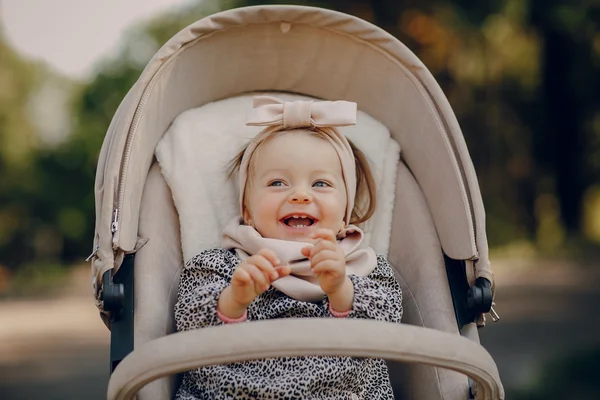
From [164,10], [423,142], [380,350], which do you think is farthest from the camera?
[164,10]

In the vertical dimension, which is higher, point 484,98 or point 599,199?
point 484,98

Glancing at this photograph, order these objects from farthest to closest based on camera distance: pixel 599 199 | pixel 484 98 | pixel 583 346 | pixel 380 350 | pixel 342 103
A: 1. pixel 599 199
2. pixel 484 98
3. pixel 583 346
4. pixel 342 103
5. pixel 380 350

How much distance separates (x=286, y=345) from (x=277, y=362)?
0.39 metres

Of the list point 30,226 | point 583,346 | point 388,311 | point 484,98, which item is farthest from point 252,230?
point 484,98

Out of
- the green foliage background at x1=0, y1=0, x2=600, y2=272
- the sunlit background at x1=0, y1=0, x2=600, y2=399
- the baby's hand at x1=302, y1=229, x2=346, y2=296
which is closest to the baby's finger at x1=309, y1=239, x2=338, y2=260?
the baby's hand at x1=302, y1=229, x2=346, y2=296

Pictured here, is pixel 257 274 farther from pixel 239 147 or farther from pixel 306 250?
pixel 239 147

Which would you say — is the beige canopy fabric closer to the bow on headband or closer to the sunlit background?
the bow on headband

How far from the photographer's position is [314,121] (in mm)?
1963

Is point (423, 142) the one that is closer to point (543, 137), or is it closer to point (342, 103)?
point (342, 103)

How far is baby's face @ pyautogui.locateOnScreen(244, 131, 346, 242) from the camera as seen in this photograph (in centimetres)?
189

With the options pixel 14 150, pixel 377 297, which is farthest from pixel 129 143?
pixel 14 150

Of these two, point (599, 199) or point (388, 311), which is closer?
point (388, 311)

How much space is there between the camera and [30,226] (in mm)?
7887

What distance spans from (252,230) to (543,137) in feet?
28.9
